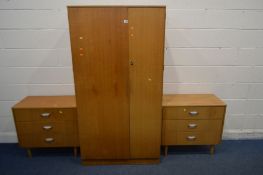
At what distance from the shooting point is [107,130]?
6.79ft

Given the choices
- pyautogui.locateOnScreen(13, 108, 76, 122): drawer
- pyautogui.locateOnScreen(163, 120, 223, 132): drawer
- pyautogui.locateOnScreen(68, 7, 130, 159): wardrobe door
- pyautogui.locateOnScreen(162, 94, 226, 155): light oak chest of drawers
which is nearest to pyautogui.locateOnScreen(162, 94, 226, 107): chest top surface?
pyautogui.locateOnScreen(162, 94, 226, 155): light oak chest of drawers

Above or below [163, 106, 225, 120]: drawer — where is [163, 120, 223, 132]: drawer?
below

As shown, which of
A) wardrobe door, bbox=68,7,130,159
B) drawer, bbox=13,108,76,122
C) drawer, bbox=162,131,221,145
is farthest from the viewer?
drawer, bbox=162,131,221,145

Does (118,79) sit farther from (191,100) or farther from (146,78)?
(191,100)

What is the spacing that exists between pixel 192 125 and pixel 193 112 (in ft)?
0.54

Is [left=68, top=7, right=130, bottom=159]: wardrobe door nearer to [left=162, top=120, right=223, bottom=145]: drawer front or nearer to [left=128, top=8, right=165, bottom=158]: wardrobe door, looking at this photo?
[left=128, top=8, right=165, bottom=158]: wardrobe door

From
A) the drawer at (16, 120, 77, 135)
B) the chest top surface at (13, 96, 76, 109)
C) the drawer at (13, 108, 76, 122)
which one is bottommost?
the drawer at (16, 120, 77, 135)

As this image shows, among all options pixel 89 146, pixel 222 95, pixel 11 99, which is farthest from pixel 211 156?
pixel 11 99

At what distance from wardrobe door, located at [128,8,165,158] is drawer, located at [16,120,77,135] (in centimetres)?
71

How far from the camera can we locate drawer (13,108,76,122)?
214 centimetres

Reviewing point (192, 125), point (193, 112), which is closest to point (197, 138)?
point (192, 125)

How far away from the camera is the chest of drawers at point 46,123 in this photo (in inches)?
84.3

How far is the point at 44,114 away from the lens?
2.15 m

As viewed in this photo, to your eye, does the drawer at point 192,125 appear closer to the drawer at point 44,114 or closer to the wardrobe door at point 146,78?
the wardrobe door at point 146,78
